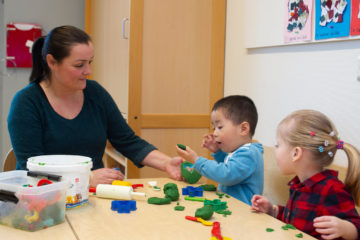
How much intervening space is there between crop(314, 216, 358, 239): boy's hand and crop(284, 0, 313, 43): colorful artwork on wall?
1.01 meters

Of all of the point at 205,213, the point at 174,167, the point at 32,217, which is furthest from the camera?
the point at 174,167

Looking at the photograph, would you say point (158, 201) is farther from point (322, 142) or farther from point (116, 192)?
point (322, 142)

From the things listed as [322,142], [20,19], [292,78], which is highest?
[20,19]

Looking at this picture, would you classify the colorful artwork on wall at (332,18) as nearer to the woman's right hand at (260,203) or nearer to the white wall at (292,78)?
the white wall at (292,78)

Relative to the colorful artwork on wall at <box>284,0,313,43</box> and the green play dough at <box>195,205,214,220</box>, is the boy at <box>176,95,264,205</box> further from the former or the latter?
the colorful artwork on wall at <box>284,0,313,43</box>

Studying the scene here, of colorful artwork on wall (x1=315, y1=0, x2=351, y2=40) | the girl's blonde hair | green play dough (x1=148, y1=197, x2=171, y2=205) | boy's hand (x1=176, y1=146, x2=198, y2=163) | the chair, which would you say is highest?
colorful artwork on wall (x1=315, y1=0, x2=351, y2=40)

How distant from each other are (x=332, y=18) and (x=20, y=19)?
9.46 ft

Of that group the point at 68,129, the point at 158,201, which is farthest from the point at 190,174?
the point at 68,129

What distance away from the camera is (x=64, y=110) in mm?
1729

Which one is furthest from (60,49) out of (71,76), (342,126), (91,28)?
(91,28)

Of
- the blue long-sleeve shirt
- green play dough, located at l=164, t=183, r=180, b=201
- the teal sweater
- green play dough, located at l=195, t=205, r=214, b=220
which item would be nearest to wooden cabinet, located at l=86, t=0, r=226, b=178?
the teal sweater

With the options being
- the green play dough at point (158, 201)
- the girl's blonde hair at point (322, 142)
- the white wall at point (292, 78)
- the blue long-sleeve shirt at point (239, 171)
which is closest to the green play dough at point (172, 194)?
the green play dough at point (158, 201)

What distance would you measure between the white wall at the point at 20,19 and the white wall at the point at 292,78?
1924 millimetres

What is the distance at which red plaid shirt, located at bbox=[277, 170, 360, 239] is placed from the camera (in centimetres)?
117
